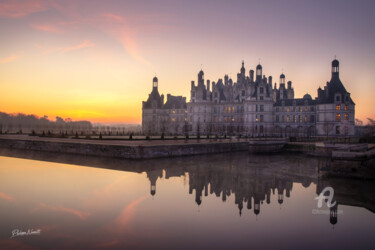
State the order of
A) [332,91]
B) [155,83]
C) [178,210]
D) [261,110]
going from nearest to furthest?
[178,210] → [332,91] → [261,110] → [155,83]

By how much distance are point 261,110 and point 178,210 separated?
5158cm

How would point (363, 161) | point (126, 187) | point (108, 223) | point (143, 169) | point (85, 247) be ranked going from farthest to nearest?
point (143, 169) → point (363, 161) → point (126, 187) → point (108, 223) → point (85, 247)

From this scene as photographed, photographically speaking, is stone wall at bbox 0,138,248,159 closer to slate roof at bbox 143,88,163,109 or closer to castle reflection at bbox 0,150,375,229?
castle reflection at bbox 0,150,375,229

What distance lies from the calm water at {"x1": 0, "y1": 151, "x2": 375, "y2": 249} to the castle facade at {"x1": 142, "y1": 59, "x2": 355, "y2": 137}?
36.8 metres

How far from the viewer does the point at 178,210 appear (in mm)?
11297

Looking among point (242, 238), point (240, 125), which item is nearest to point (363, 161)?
point (242, 238)

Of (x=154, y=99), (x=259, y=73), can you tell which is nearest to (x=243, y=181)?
(x=259, y=73)

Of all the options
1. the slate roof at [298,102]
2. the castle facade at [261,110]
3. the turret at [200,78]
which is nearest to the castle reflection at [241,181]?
the castle facade at [261,110]

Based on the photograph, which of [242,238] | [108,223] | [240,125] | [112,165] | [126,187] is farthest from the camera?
[240,125]

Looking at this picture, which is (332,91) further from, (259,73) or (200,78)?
(200,78)

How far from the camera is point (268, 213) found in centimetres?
1102

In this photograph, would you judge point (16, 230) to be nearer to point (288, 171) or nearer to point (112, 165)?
point (112, 165)

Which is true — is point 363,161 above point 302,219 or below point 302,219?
above

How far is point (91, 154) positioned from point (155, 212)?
17.8 meters
